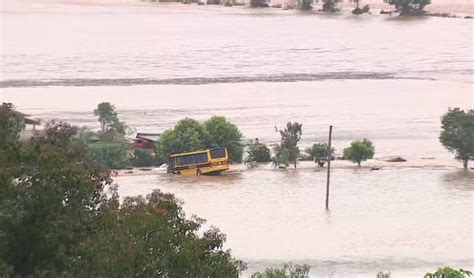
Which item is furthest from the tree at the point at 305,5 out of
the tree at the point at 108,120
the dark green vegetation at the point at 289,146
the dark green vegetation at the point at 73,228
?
the dark green vegetation at the point at 73,228

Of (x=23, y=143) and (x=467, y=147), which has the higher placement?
(x=23, y=143)

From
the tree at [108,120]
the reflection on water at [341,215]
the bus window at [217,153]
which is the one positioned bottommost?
the reflection on water at [341,215]

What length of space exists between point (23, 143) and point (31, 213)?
1.31ft

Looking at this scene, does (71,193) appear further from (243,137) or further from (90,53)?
(90,53)

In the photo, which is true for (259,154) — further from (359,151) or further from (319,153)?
(359,151)

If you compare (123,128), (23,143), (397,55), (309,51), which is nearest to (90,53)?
(309,51)

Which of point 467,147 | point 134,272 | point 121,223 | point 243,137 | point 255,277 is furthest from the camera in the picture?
point 243,137

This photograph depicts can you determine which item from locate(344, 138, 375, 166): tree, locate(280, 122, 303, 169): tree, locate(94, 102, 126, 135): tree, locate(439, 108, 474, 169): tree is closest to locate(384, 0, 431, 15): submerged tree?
locate(94, 102, 126, 135): tree

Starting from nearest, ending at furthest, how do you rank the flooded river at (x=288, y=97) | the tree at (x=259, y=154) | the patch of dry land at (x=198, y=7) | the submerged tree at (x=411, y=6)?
1. the flooded river at (x=288, y=97)
2. the tree at (x=259, y=154)
3. the submerged tree at (x=411, y=6)
4. the patch of dry land at (x=198, y=7)

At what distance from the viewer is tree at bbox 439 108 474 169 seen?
1412cm

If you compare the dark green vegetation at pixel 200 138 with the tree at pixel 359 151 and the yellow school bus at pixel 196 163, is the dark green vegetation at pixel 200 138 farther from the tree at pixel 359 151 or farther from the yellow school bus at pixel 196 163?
the tree at pixel 359 151

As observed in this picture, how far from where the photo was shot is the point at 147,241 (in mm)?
4496

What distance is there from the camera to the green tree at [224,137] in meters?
14.2

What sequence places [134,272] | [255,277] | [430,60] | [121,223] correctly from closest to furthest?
[134,272], [121,223], [255,277], [430,60]
